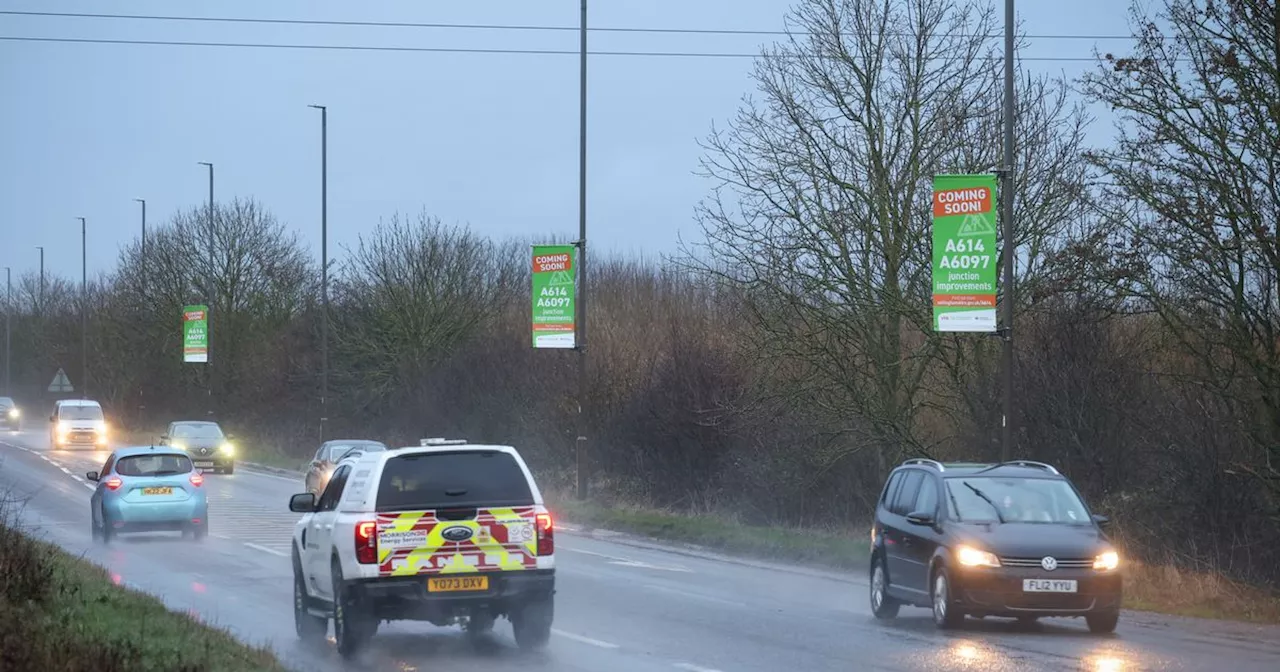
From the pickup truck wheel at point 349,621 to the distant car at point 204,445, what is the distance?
40174 millimetres

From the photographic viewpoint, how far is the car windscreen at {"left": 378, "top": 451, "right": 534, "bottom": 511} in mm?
14094

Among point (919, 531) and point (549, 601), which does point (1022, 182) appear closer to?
point (919, 531)

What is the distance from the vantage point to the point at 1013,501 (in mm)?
16688

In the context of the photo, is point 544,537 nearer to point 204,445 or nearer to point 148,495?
point 148,495

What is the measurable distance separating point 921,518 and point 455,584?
205 inches


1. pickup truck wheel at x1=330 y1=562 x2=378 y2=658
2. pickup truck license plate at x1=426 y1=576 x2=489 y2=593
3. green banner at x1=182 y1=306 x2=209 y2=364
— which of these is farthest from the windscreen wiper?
green banner at x1=182 y1=306 x2=209 y2=364

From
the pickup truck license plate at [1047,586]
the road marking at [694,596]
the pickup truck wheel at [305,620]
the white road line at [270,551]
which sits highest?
the pickup truck license plate at [1047,586]

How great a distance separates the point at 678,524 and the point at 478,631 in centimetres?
1501

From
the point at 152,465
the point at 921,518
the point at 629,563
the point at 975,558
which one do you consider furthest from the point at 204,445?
the point at 975,558

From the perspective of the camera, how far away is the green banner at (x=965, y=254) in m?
20.8

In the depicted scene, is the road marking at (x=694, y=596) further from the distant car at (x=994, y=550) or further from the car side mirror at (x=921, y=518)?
the car side mirror at (x=921, y=518)

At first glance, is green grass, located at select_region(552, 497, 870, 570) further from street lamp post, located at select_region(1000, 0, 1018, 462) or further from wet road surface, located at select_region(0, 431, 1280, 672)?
street lamp post, located at select_region(1000, 0, 1018, 462)

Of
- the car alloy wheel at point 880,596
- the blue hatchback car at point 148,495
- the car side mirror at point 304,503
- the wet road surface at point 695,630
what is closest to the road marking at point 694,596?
the wet road surface at point 695,630

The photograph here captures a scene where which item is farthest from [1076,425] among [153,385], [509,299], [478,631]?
[153,385]
